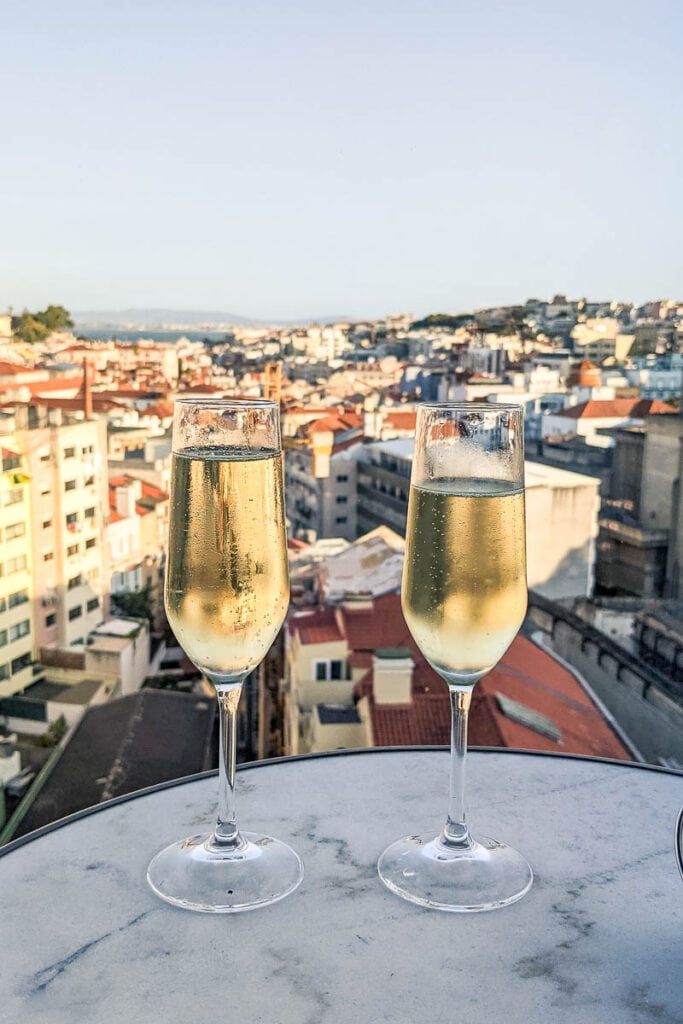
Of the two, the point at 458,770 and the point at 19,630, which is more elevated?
the point at 458,770

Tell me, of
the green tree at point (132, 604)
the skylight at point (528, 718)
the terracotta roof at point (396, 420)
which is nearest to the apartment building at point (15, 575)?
the green tree at point (132, 604)

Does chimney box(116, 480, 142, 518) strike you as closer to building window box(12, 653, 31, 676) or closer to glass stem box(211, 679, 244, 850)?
building window box(12, 653, 31, 676)

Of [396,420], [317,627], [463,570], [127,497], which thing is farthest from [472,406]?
[396,420]

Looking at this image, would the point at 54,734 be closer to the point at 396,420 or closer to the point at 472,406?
the point at 472,406

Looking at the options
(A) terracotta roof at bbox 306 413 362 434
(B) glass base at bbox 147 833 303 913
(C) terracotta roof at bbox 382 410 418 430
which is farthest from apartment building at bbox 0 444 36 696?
(C) terracotta roof at bbox 382 410 418 430

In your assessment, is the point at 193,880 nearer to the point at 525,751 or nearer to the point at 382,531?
the point at 525,751
